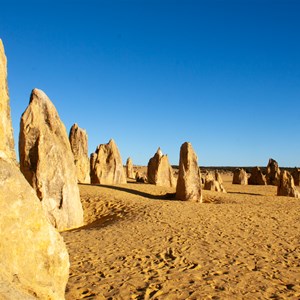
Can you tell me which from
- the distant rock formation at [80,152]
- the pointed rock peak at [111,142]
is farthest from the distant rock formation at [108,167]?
the distant rock formation at [80,152]

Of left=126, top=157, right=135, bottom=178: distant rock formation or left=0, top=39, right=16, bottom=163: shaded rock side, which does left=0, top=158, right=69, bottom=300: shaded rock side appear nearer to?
left=0, top=39, right=16, bottom=163: shaded rock side

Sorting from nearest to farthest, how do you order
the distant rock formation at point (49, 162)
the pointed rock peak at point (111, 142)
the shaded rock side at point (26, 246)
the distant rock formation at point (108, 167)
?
the shaded rock side at point (26, 246) → the distant rock formation at point (49, 162) → the distant rock formation at point (108, 167) → the pointed rock peak at point (111, 142)

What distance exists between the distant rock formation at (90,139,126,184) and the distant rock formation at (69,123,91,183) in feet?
1.78

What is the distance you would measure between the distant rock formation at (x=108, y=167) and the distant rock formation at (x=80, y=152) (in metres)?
0.54

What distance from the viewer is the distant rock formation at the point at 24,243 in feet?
10.3

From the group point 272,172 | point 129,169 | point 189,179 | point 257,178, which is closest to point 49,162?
Answer: point 189,179

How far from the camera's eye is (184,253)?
7.71 m

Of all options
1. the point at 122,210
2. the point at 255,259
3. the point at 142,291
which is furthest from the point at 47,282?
the point at 122,210

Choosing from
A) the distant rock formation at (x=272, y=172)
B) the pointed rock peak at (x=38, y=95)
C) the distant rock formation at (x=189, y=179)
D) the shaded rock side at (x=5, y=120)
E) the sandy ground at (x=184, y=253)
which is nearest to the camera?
the shaded rock side at (x=5, y=120)

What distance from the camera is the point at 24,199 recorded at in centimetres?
345

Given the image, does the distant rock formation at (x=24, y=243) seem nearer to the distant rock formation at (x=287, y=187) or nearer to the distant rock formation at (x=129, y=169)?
the distant rock formation at (x=287, y=187)

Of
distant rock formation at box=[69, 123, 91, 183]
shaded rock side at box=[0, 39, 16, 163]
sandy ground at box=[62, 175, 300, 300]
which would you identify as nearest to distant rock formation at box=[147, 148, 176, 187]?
distant rock formation at box=[69, 123, 91, 183]

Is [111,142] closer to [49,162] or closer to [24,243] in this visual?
[49,162]

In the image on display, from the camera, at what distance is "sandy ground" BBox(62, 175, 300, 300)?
18.4 ft
